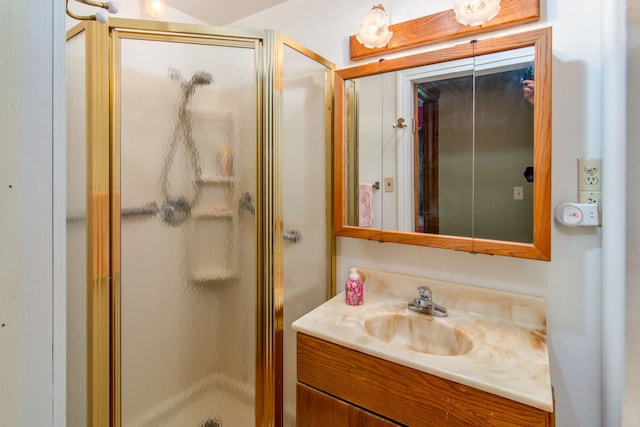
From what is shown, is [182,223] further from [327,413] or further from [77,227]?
[327,413]

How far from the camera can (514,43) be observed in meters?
1.01

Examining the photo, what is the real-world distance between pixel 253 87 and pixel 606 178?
3.90ft

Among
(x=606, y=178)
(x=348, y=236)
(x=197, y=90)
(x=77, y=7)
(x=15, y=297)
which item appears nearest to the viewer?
(x=15, y=297)

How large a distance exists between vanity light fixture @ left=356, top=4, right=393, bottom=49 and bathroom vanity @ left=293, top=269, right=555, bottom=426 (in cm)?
99

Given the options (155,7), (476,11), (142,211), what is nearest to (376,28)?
(476,11)

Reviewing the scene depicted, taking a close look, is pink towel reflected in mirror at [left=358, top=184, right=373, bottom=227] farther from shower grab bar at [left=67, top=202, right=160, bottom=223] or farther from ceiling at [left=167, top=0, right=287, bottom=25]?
ceiling at [left=167, top=0, right=287, bottom=25]

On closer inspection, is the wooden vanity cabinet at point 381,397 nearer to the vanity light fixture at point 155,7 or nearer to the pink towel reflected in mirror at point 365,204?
the pink towel reflected in mirror at point 365,204

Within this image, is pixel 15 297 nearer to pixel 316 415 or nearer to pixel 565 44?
pixel 316 415

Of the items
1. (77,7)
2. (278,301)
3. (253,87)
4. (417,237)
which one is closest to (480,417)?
(417,237)

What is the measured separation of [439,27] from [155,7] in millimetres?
1278

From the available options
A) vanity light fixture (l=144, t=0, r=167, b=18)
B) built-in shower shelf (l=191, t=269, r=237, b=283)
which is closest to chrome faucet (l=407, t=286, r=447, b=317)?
built-in shower shelf (l=191, t=269, r=237, b=283)

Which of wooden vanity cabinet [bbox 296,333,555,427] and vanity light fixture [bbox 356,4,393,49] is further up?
vanity light fixture [bbox 356,4,393,49]

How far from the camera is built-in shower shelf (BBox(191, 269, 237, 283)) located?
3.82 ft

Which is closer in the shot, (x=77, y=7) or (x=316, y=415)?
(x=316, y=415)
